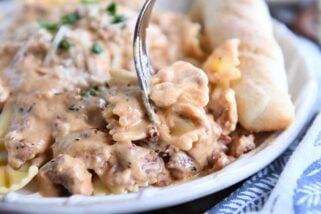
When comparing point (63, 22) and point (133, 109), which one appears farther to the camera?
point (63, 22)

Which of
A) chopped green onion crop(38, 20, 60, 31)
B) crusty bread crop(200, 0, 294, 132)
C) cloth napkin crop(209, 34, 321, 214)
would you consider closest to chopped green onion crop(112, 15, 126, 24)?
chopped green onion crop(38, 20, 60, 31)

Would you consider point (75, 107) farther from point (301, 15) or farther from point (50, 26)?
point (301, 15)

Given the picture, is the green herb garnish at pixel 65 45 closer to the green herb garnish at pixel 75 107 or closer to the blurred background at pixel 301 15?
the green herb garnish at pixel 75 107

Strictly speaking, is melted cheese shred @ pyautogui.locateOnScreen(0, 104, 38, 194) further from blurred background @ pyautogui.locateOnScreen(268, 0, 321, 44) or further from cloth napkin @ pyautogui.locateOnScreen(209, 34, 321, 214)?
blurred background @ pyautogui.locateOnScreen(268, 0, 321, 44)

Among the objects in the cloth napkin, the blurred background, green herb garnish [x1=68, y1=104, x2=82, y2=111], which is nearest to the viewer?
the cloth napkin

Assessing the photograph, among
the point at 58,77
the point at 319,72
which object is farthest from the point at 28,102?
the point at 319,72

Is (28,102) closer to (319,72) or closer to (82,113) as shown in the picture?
(82,113)

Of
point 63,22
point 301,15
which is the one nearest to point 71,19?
point 63,22

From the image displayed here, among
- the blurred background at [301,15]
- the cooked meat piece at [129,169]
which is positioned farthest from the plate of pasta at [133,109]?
the blurred background at [301,15]
